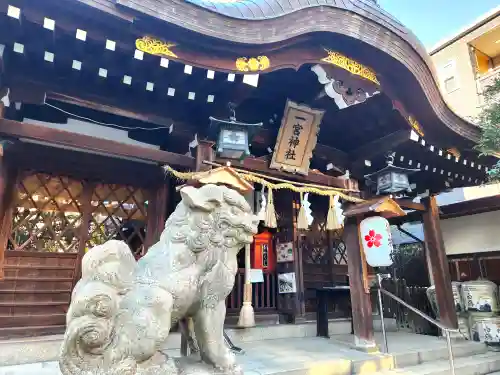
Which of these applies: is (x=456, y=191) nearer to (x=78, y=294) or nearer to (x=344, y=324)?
(x=344, y=324)

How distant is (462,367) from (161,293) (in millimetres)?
5019

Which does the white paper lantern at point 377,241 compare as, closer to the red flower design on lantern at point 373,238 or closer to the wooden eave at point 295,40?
the red flower design on lantern at point 373,238

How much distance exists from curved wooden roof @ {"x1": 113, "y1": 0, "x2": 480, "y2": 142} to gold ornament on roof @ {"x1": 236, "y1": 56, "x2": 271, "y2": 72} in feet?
0.41

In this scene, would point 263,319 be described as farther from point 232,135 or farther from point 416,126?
point 416,126

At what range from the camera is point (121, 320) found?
Result: 251cm

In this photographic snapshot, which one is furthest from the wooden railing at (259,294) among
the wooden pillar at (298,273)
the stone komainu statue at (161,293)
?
the stone komainu statue at (161,293)

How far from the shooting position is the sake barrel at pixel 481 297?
24.8ft

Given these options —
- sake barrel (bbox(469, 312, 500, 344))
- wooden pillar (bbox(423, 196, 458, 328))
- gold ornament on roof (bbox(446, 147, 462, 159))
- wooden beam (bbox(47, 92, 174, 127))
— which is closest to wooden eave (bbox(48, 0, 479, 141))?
gold ornament on roof (bbox(446, 147, 462, 159))

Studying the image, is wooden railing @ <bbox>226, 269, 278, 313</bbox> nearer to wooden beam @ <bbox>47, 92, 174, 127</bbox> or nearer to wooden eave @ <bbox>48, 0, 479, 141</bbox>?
wooden beam @ <bbox>47, 92, 174, 127</bbox>

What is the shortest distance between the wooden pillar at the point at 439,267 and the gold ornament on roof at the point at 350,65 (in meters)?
3.71

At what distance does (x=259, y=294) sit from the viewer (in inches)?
286

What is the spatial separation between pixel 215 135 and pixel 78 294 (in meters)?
2.88

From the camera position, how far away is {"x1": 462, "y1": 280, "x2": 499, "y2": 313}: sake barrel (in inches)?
298

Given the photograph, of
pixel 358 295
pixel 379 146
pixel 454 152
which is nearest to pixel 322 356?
pixel 358 295
